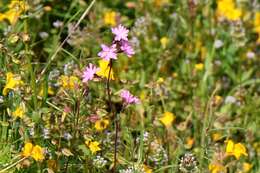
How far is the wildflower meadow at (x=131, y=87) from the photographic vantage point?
8.12 ft

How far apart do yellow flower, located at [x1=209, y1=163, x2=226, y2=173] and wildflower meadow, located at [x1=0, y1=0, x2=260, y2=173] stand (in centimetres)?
1

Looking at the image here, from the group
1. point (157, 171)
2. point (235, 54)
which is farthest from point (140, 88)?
point (157, 171)

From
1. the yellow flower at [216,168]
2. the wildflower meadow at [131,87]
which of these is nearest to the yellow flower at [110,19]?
the wildflower meadow at [131,87]

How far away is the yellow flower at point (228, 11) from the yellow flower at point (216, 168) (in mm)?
1489

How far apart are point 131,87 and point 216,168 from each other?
25.4 inches

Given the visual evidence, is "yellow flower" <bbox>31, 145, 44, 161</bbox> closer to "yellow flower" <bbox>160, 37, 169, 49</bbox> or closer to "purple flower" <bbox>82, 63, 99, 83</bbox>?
"purple flower" <bbox>82, 63, 99, 83</bbox>

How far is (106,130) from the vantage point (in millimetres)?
2834

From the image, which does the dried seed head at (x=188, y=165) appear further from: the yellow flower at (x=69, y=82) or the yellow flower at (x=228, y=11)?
the yellow flower at (x=228, y=11)

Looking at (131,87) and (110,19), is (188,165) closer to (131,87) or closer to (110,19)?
(131,87)

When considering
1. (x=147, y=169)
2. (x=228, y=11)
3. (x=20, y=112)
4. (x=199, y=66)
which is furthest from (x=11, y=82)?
(x=228, y=11)

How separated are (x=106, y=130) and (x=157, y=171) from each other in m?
0.32

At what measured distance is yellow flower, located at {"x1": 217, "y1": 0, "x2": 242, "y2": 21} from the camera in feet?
12.9

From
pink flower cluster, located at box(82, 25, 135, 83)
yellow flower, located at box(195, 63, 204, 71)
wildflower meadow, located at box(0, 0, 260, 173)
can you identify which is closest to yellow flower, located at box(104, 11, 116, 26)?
wildflower meadow, located at box(0, 0, 260, 173)

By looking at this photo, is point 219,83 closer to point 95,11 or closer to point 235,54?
point 235,54
